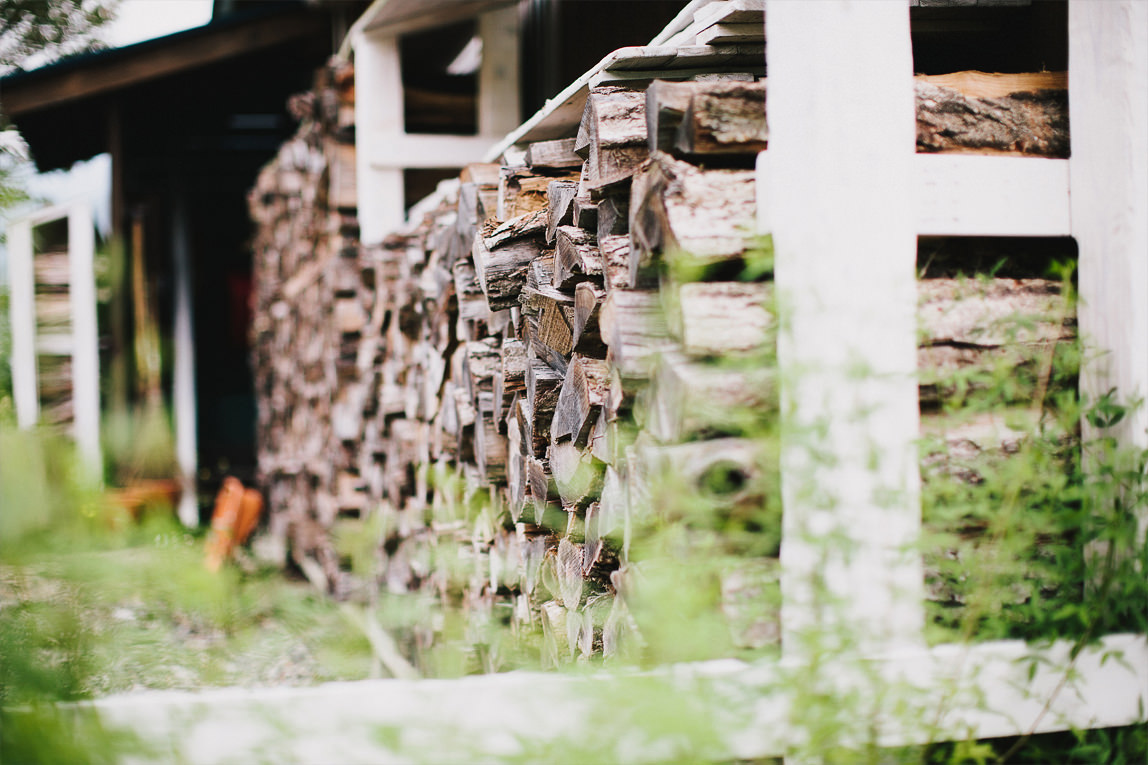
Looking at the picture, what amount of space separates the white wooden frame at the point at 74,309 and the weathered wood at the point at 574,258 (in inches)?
199

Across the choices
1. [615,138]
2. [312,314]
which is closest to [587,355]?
[615,138]

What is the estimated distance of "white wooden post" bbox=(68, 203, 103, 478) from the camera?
19.4ft

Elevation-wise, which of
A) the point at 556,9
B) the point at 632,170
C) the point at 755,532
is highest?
the point at 556,9

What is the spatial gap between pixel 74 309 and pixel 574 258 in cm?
552

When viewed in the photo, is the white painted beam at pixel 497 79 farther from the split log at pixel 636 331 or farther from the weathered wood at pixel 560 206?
the split log at pixel 636 331

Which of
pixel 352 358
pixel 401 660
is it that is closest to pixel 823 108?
pixel 401 660

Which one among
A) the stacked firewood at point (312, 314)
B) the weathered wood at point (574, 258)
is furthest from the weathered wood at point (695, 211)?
the stacked firewood at point (312, 314)

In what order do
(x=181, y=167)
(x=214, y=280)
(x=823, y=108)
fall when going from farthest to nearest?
(x=214, y=280) < (x=181, y=167) < (x=823, y=108)

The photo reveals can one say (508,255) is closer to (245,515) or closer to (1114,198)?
(1114,198)

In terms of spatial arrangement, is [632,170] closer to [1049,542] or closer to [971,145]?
[971,145]

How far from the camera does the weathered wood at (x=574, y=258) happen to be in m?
1.61

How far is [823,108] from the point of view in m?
1.25

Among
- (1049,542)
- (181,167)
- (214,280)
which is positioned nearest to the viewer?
(1049,542)

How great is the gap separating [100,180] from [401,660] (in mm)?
7406
